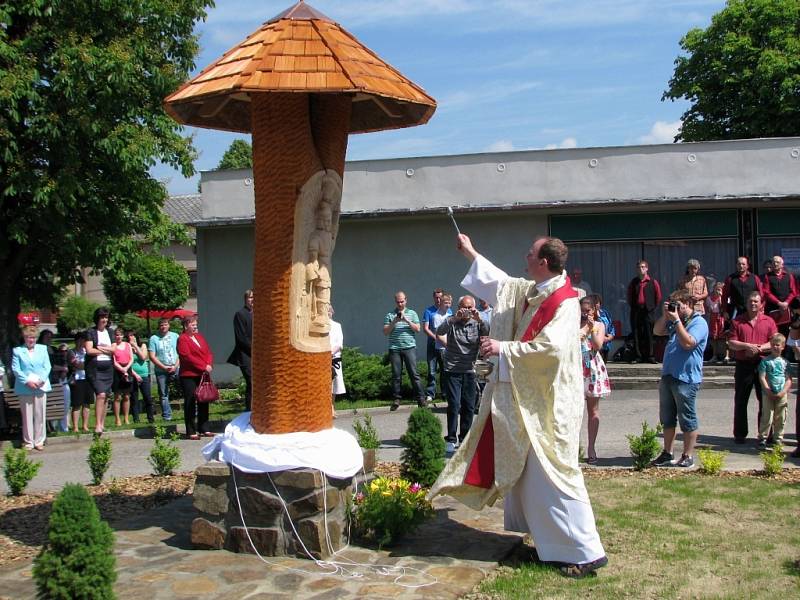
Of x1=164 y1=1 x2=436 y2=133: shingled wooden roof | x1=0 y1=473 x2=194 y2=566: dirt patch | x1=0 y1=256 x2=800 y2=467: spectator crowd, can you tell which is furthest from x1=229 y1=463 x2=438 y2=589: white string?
x1=164 y1=1 x2=436 y2=133: shingled wooden roof

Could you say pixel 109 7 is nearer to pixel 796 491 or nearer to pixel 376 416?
pixel 376 416

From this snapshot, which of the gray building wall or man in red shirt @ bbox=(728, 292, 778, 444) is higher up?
the gray building wall

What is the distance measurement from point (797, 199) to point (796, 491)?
11626mm

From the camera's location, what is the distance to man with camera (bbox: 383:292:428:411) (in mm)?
14844

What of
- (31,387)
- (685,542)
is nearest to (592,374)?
(685,542)

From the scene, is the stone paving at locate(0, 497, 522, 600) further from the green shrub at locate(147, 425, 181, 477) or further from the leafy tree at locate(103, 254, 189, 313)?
the leafy tree at locate(103, 254, 189, 313)

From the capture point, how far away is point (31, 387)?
12.2 metres

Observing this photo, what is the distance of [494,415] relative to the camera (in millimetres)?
6262

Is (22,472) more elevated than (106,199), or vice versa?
(106,199)

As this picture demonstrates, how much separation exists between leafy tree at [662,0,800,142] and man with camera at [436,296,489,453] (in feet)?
74.2

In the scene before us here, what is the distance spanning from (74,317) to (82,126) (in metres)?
28.9

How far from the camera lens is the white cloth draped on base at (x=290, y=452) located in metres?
6.40

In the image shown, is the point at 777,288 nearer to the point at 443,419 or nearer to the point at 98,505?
the point at 443,419

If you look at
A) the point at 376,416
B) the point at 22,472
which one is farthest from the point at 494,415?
the point at 376,416
